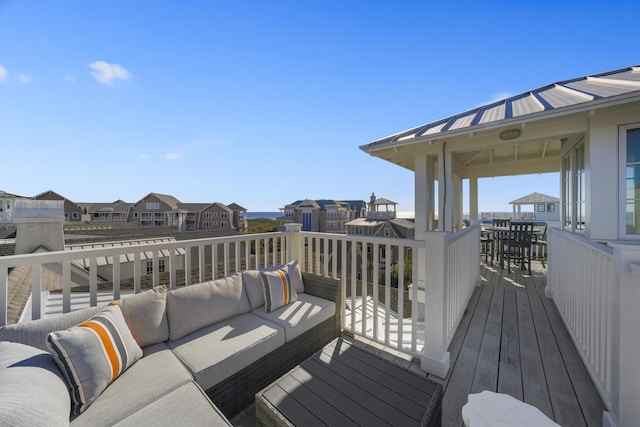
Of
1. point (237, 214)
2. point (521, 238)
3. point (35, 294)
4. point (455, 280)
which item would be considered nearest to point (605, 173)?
point (455, 280)

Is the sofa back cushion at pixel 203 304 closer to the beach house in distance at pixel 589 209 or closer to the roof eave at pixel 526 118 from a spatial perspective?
the beach house in distance at pixel 589 209

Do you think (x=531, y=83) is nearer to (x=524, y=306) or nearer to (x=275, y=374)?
(x=524, y=306)

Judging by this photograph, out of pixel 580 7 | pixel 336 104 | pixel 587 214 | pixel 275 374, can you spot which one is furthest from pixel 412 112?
pixel 275 374

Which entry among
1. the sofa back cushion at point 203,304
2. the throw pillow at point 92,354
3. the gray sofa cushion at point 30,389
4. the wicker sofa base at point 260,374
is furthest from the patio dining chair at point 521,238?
the gray sofa cushion at point 30,389

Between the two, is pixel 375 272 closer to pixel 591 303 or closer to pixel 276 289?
pixel 276 289

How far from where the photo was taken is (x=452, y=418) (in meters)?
1.81

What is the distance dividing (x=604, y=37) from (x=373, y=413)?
24.1 ft

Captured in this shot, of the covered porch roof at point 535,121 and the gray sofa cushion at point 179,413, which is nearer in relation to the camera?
the gray sofa cushion at point 179,413

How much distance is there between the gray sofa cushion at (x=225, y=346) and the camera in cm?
170

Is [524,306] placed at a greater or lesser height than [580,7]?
lesser

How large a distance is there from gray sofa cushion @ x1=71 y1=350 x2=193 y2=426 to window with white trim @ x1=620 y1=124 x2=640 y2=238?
4.36 meters

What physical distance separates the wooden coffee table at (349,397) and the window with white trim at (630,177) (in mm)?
2976

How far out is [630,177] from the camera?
2.58m

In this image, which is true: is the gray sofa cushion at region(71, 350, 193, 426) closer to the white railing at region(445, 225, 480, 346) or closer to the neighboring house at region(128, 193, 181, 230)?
the white railing at region(445, 225, 480, 346)
